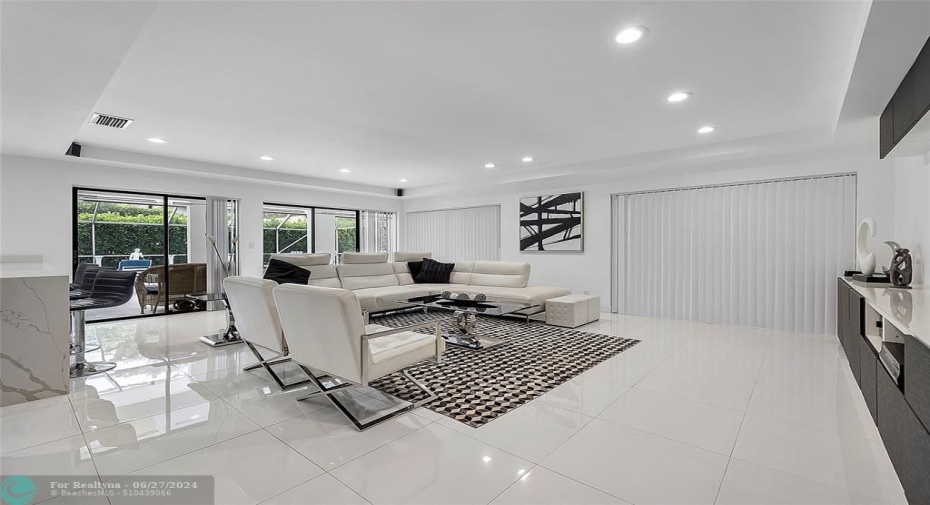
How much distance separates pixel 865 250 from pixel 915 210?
0.59 metres

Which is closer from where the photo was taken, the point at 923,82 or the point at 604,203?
the point at 923,82

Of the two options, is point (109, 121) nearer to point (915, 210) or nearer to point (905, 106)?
point (905, 106)

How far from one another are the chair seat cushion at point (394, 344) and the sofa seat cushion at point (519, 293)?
2.64 metres

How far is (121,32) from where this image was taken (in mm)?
A: 2246

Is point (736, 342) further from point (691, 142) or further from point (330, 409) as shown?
point (330, 409)

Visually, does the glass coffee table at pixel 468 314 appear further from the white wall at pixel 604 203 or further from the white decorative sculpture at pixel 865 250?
the white decorative sculpture at pixel 865 250

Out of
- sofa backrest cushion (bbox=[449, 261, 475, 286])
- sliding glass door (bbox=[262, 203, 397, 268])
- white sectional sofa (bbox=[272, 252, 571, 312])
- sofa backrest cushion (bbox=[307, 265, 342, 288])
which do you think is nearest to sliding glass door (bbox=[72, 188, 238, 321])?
sliding glass door (bbox=[262, 203, 397, 268])

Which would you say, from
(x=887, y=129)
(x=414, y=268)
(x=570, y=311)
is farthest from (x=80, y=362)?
(x=887, y=129)

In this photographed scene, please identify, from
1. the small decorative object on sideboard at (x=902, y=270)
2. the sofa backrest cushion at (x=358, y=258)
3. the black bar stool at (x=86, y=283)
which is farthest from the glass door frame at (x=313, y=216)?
the small decorative object on sideboard at (x=902, y=270)

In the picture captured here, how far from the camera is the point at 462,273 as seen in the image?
7.30m

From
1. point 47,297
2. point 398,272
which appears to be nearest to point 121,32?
point 47,297

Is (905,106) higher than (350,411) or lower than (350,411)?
higher

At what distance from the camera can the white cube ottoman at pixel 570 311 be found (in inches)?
212

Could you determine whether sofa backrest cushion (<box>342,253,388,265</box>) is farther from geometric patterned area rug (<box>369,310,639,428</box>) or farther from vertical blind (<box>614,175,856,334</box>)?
vertical blind (<box>614,175,856,334</box>)
